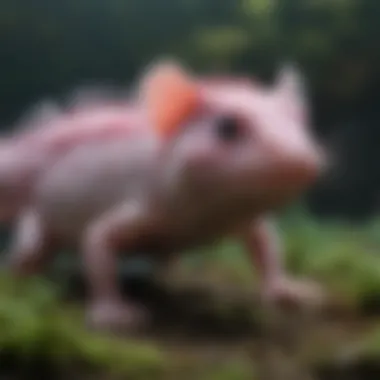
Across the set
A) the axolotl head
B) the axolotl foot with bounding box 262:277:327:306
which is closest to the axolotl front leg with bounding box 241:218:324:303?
the axolotl foot with bounding box 262:277:327:306

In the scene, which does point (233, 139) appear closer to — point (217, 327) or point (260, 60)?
point (217, 327)

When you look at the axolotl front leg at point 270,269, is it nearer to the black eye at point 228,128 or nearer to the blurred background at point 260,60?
the blurred background at point 260,60

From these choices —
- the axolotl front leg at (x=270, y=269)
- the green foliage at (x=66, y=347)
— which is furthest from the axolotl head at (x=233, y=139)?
the green foliage at (x=66, y=347)

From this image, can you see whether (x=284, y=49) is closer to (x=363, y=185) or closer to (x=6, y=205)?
(x=363, y=185)

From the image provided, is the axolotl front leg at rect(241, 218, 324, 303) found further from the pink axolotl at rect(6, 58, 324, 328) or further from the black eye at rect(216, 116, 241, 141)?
the black eye at rect(216, 116, 241, 141)

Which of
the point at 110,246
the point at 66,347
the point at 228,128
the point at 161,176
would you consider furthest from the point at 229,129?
the point at 66,347

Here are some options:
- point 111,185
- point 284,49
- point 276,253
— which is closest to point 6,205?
point 111,185
